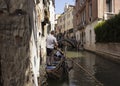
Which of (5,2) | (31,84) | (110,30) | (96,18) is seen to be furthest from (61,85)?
(96,18)

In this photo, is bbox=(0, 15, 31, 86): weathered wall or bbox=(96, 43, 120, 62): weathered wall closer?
bbox=(0, 15, 31, 86): weathered wall

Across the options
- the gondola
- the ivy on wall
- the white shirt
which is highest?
the ivy on wall

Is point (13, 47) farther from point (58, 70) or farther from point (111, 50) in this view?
point (111, 50)

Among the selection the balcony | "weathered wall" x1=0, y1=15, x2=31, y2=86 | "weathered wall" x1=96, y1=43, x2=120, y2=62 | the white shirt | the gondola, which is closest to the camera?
"weathered wall" x1=0, y1=15, x2=31, y2=86

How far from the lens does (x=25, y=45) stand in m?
2.63

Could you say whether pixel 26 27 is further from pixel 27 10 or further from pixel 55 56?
pixel 55 56

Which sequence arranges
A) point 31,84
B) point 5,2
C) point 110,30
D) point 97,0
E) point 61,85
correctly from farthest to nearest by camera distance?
point 97,0
point 110,30
point 61,85
point 31,84
point 5,2

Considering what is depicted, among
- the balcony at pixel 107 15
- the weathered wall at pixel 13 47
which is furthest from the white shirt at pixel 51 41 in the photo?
the balcony at pixel 107 15

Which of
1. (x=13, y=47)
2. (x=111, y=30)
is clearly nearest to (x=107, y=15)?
(x=111, y=30)

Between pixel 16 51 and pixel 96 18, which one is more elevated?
pixel 96 18

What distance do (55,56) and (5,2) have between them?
23.9 ft

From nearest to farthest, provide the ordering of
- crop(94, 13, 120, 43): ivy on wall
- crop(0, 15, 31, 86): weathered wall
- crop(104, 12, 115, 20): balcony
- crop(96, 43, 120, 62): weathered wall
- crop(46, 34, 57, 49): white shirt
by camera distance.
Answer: crop(0, 15, 31, 86): weathered wall → crop(46, 34, 57, 49): white shirt → crop(96, 43, 120, 62): weathered wall → crop(94, 13, 120, 43): ivy on wall → crop(104, 12, 115, 20): balcony

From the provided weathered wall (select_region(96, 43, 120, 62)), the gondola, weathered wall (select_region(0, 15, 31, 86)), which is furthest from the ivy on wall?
weathered wall (select_region(0, 15, 31, 86))

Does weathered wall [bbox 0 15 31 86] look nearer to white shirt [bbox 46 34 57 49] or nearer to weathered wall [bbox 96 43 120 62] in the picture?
white shirt [bbox 46 34 57 49]
